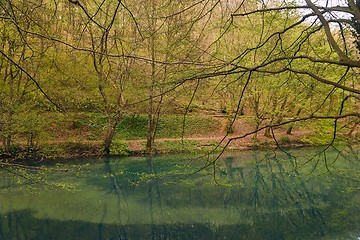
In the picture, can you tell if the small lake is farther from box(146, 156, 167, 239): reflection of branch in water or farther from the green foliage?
the green foliage

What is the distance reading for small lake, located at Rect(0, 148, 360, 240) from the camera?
668 centimetres

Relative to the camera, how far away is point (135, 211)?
802cm

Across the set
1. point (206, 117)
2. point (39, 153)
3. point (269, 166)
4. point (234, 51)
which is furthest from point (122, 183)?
point (206, 117)

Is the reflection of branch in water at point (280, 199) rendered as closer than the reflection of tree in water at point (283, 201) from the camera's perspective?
No

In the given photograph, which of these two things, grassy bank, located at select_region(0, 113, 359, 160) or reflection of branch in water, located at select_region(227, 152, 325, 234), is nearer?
reflection of branch in water, located at select_region(227, 152, 325, 234)

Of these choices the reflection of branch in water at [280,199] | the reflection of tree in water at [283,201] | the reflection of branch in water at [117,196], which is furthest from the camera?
the reflection of branch in water at [280,199]

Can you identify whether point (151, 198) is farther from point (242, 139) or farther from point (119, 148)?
point (242, 139)

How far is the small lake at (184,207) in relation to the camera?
21.9 ft

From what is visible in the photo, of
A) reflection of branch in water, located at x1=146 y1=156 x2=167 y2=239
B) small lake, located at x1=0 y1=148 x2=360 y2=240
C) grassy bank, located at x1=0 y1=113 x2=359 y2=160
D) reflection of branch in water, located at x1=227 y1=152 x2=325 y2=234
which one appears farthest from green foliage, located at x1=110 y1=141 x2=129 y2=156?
reflection of branch in water, located at x1=227 y1=152 x2=325 y2=234

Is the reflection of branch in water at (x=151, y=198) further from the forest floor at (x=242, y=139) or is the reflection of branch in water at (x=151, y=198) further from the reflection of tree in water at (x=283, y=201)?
the forest floor at (x=242, y=139)

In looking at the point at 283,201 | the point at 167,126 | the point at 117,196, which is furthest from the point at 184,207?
the point at 167,126

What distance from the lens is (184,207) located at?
8234 millimetres

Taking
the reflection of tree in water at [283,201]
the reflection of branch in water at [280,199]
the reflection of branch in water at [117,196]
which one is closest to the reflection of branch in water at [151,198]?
the reflection of branch in water at [117,196]

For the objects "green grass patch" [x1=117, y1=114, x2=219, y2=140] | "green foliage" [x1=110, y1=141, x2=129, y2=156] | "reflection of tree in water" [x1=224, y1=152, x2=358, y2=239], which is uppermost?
"green grass patch" [x1=117, y1=114, x2=219, y2=140]
